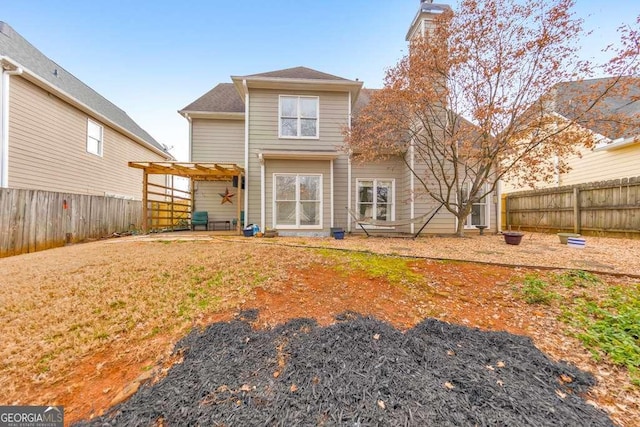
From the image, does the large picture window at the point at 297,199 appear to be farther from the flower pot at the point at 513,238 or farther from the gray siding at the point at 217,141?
the flower pot at the point at 513,238

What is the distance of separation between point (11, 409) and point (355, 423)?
2.16 metres

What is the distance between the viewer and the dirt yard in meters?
1.74

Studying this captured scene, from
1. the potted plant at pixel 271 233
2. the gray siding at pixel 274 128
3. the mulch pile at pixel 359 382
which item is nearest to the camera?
the mulch pile at pixel 359 382

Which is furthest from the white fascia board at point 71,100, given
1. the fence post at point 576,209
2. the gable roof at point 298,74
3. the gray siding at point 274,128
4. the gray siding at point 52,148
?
the fence post at point 576,209

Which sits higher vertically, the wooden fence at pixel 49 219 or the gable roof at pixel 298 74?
the gable roof at pixel 298 74

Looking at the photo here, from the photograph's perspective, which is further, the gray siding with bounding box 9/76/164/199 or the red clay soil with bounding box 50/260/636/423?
the gray siding with bounding box 9/76/164/199

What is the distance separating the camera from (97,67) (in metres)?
11.2

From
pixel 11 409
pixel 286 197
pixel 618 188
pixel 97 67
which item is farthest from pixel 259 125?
pixel 618 188

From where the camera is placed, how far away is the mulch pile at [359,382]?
1384 millimetres

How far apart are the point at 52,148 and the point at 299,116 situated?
799 cm

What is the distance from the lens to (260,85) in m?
8.11

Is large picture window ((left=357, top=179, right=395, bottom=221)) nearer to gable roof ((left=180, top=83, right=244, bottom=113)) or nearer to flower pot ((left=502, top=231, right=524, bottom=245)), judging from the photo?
flower pot ((left=502, top=231, right=524, bottom=245))

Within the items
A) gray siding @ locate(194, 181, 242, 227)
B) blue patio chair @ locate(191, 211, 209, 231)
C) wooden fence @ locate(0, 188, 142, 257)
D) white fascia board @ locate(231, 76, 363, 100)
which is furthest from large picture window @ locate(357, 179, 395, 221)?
wooden fence @ locate(0, 188, 142, 257)

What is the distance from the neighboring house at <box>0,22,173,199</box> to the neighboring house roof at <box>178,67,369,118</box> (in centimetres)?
340
